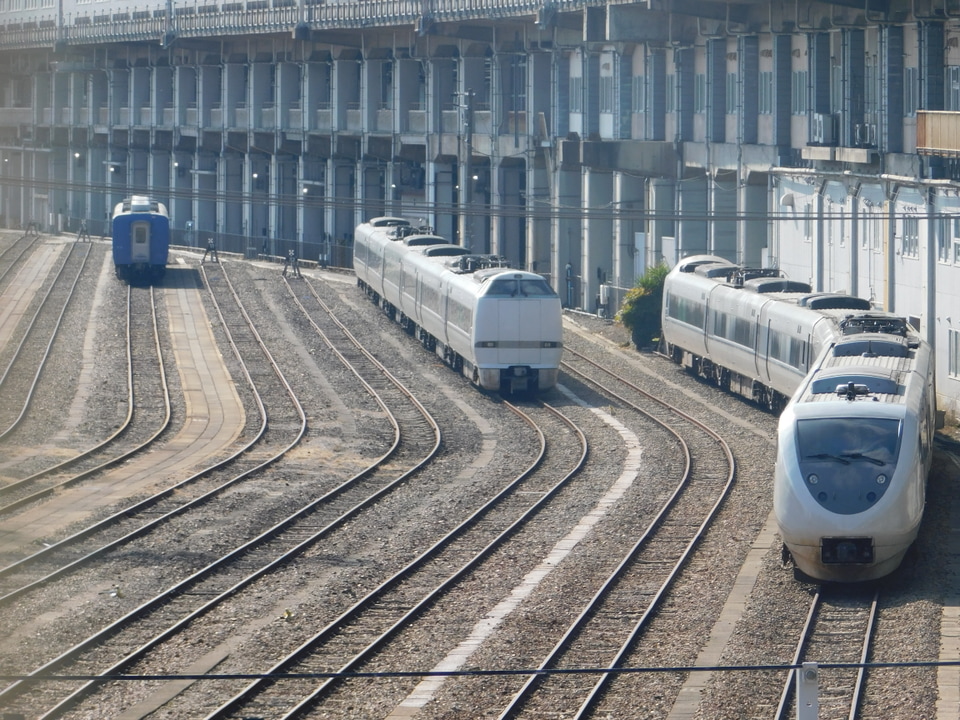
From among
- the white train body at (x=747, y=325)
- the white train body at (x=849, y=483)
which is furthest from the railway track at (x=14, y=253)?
the white train body at (x=849, y=483)

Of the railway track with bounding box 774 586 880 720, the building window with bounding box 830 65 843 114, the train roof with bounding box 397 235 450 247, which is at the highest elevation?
the building window with bounding box 830 65 843 114

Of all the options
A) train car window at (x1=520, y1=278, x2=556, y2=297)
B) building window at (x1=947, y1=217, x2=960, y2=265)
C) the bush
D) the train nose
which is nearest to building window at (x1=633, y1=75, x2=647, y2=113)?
the bush

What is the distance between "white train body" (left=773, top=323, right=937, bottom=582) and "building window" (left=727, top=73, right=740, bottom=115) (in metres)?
25.0

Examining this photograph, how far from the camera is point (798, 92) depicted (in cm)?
3822

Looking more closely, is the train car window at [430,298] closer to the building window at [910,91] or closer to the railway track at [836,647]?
the building window at [910,91]

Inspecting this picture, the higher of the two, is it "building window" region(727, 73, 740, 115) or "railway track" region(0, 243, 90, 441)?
"building window" region(727, 73, 740, 115)

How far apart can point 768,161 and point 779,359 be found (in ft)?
42.4

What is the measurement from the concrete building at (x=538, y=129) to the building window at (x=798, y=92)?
0.07 metres

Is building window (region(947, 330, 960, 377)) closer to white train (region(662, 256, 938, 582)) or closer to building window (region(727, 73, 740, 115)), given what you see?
white train (region(662, 256, 938, 582))

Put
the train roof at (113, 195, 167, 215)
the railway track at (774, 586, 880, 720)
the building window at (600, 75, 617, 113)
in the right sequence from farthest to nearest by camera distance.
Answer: the train roof at (113, 195, 167, 215) < the building window at (600, 75, 617, 113) < the railway track at (774, 586, 880, 720)

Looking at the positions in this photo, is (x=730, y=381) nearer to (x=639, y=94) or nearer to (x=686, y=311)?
(x=686, y=311)

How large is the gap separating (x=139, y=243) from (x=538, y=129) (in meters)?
13.5

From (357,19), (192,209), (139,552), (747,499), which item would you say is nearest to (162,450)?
(139,552)

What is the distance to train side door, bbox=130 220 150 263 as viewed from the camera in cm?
4997
